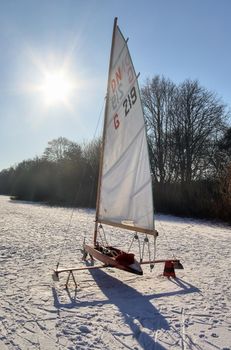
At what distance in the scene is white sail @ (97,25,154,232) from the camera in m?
5.48

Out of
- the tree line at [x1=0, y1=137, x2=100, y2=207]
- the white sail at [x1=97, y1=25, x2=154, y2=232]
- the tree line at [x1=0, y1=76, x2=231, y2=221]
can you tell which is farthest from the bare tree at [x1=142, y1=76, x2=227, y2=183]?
the white sail at [x1=97, y1=25, x2=154, y2=232]

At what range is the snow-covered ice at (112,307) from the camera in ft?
10.6

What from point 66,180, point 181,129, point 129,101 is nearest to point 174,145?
point 181,129

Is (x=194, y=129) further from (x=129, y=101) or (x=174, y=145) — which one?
(x=129, y=101)

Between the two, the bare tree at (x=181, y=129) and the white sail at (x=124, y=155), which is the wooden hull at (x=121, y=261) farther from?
the bare tree at (x=181, y=129)

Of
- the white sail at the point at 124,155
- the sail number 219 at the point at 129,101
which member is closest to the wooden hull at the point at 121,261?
the white sail at the point at 124,155

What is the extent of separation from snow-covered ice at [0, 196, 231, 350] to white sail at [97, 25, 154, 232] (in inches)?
41.4

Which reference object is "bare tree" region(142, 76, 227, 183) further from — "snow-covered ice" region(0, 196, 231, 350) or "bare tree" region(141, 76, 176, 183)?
"snow-covered ice" region(0, 196, 231, 350)

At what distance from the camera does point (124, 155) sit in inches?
232

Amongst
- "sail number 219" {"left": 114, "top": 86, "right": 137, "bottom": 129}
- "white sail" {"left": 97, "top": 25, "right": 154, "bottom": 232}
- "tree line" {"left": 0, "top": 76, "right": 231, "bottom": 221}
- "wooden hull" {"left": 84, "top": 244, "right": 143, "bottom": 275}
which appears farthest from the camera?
"tree line" {"left": 0, "top": 76, "right": 231, "bottom": 221}

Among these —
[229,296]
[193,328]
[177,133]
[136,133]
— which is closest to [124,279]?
[229,296]

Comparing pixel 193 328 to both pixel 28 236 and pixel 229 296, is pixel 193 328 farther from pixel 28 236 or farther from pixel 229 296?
pixel 28 236

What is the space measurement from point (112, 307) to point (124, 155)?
2.65 metres

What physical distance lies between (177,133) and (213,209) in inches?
601
